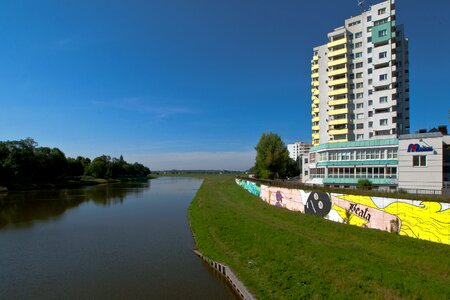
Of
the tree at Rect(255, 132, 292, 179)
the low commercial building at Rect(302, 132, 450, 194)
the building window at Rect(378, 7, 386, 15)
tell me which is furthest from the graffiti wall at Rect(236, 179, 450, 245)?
the building window at Rect(378, 7, 386, 15)

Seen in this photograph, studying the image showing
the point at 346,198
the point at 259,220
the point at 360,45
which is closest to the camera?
the point at 346,198

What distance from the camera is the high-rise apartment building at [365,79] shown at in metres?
67.2

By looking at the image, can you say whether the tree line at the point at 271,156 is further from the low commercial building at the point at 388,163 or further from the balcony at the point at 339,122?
the balcony at the point at 339,122

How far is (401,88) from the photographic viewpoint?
252 feet

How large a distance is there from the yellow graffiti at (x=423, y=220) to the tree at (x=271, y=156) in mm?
50172

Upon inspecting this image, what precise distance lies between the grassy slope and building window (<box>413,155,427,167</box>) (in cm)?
2727

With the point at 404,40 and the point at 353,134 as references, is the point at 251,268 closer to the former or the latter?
the point at 353,134

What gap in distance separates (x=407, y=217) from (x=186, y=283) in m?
14.6

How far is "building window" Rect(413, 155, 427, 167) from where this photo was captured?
140 feet

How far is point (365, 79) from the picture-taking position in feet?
237

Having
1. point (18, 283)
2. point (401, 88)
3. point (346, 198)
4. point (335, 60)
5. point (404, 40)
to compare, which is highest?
point (404, 40)

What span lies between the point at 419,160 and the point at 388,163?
27.4 feet

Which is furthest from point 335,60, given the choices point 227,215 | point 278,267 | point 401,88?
point 278,267

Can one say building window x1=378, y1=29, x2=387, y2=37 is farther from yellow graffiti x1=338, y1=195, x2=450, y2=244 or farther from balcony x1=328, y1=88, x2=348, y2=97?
yellow graffiti x1=338, y1=195, x2=450, y2=244
